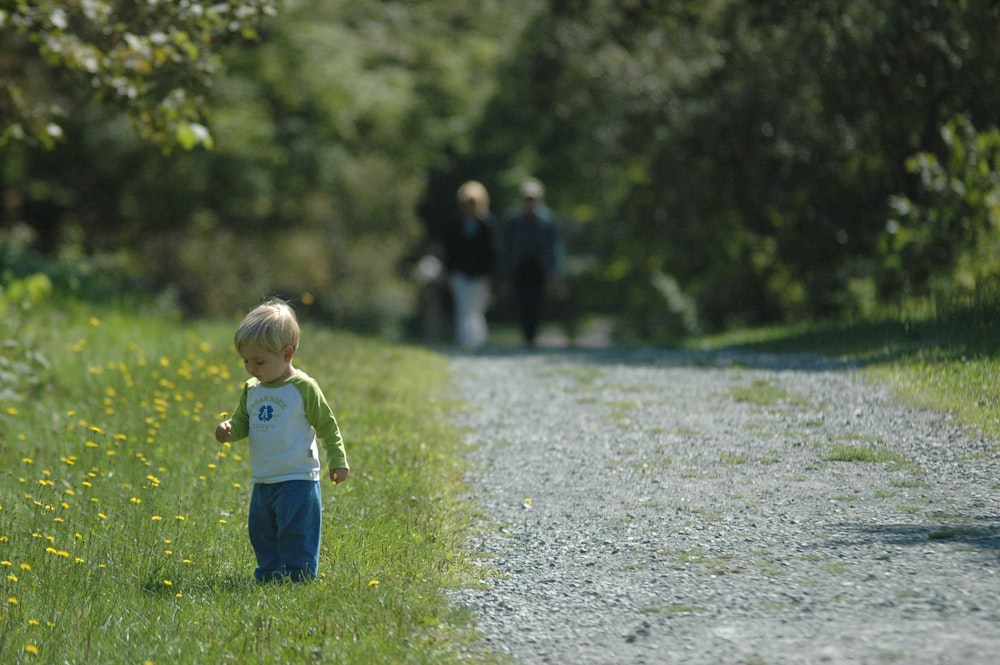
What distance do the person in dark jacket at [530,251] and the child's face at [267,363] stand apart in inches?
380

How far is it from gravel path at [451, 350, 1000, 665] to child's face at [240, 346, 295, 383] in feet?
4.01

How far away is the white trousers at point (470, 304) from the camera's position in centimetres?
1577

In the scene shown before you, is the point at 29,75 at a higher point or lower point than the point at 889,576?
higher

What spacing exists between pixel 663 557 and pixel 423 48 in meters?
28.4

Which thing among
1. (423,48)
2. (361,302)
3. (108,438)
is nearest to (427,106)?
(423,48)

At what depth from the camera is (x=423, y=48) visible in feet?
108

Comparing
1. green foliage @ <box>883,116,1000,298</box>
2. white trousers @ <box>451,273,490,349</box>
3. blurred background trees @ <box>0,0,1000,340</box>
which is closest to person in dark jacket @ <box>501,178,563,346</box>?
white trousers @ <box>451,273,490,349</box>

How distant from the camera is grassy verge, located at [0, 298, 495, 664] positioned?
500 cm

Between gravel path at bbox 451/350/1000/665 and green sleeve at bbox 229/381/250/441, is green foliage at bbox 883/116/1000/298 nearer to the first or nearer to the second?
gravel path at bbox 451/350/1000/665

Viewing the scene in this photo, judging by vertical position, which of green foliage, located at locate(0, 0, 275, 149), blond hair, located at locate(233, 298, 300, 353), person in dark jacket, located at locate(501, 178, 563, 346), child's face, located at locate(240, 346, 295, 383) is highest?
green foliage, located at locate(0, 0, 275, 149)

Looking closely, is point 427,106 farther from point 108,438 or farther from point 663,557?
point 663,557

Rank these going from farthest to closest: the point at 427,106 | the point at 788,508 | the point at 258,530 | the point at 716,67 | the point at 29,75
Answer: the point at 427,106, the point at 29,75, the point at 716,67, the point at 788,508, the point at 258,530

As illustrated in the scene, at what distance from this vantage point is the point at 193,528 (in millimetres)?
6535

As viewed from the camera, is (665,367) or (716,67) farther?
(716,67)
